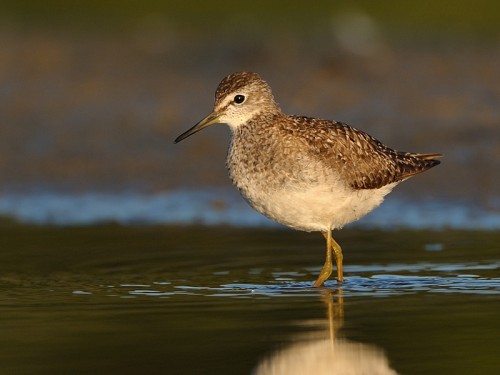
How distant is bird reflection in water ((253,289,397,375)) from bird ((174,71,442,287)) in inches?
82.4

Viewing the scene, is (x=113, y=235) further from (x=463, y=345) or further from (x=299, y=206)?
(x=463, y=345)

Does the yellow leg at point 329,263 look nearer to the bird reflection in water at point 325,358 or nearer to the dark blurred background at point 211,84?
the bird reflection in water at point 325,358

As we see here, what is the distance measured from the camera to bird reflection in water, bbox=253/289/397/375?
784 cm

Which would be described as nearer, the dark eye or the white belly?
the white belly

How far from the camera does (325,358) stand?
26.5 ft

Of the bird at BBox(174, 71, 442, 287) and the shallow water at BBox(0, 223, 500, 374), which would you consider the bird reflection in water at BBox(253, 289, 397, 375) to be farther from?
the bird at BBox(174, 71, 442, 287)

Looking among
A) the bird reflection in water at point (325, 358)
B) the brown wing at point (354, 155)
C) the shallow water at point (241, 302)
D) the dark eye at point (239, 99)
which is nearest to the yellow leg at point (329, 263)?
the shallow water at point (241, 302)

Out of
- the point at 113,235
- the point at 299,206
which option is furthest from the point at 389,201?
the point at 299,206

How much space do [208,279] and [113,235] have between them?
2801 millimetres

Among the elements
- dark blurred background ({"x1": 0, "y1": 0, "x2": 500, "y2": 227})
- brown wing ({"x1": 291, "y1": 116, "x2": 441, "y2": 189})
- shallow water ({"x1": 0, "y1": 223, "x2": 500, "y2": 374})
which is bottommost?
shallow water ({"x1": 0, "y1": 223, "x2": 500, "y2": 374})

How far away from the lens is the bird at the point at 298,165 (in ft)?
34.7

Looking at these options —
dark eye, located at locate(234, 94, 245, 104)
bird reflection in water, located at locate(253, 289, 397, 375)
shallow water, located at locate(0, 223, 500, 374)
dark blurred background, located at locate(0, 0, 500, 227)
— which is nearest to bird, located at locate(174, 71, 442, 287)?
dark eye, located at locate(234, 94, 245, 104)

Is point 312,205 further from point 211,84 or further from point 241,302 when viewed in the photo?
point 211,84

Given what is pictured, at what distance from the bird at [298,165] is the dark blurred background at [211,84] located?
2.79m
